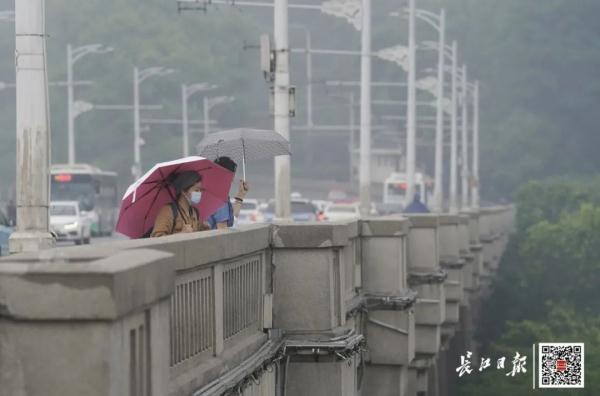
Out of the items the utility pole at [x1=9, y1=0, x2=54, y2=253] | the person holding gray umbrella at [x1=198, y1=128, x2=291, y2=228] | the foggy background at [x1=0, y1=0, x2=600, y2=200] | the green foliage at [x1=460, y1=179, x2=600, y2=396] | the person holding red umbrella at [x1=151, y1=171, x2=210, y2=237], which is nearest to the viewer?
the person holding red umbrella at [x1=151, y1=171, x2=210, y2=237]

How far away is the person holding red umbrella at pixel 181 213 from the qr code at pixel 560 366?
2320 centimetres

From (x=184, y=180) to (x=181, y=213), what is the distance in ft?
0.97

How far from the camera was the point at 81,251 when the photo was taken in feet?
22.8

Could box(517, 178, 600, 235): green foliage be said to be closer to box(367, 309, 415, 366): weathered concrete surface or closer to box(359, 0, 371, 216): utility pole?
box(359, 0, 371, 216): utility pole

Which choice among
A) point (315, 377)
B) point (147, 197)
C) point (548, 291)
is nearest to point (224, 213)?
point (315, 377)

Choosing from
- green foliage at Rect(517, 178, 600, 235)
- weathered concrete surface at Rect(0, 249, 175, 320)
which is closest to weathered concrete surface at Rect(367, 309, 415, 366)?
weathered concrete surface at Rect(0, 249, 175, 320)

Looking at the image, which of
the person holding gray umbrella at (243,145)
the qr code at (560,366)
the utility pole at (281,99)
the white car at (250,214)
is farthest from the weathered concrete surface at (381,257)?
the white car at (250,214)

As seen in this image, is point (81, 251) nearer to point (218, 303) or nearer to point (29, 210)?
point (218, 303)

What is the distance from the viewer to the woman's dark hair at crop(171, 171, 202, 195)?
11.9m

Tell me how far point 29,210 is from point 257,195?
400 feet

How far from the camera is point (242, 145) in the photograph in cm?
1686

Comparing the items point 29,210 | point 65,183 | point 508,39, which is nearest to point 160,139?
point 508,39

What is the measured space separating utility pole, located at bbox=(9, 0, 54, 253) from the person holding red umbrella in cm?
266

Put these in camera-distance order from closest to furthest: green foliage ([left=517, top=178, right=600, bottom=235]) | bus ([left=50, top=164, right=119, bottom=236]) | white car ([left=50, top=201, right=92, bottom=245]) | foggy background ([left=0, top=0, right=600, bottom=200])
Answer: white car ([left=50, top=201, right=92, bottom=245]) → bus ([left=50, top=164, right=119, bottom=236]) → green foliage ([left=517, top=178, right=600, bottom=235]) → foggy background ([left=0, top=0, right=600, bottom=200])
